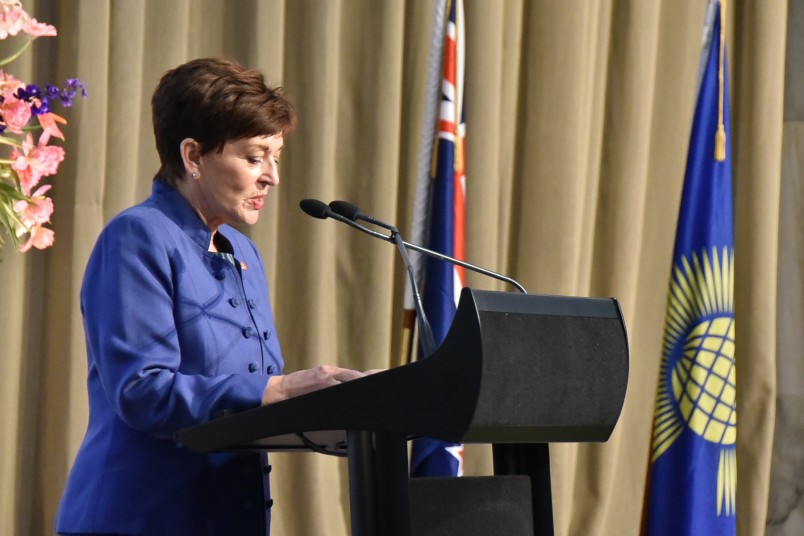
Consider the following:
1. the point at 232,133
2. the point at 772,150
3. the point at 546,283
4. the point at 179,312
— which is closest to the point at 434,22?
the point at 546,283

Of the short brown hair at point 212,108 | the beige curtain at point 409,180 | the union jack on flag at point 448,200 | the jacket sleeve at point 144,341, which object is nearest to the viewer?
the jacket sleeve at point 144,341

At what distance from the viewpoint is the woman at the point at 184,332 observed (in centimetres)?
159

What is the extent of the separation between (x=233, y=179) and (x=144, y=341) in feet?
1.31

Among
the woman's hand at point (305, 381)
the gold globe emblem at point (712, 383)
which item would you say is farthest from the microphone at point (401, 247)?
Answer: the gold globe emblem at point (712, 383)

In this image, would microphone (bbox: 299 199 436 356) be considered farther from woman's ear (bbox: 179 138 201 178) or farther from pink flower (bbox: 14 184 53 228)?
pink flower (bbox: 14 184 53 228)

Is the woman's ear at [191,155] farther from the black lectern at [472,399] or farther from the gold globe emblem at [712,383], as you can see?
the gold globe emblem at [712,383]

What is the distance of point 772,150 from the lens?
4051mm

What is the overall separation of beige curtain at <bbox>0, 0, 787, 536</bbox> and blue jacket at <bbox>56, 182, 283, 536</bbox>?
1284mm

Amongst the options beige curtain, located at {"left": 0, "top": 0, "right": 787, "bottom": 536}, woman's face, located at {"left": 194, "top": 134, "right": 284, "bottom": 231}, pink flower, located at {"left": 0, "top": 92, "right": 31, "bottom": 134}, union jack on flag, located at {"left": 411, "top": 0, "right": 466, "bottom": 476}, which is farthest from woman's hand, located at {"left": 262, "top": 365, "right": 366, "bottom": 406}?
union jack on flag, located at {"left": 411, "top": 0, "right": 466, "bottom": 476}

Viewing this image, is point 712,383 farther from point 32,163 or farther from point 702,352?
point 32,163

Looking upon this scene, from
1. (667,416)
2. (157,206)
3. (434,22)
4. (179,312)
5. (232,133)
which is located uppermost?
(434,22)

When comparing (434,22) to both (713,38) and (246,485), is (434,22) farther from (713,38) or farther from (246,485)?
(246,485)

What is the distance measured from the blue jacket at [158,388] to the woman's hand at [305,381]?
0.06 ft

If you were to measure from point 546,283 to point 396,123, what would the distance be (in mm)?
768
